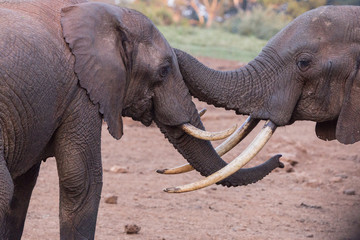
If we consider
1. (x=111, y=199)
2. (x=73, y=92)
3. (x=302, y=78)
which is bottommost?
(x=111, y=199)

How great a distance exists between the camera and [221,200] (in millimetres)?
8320

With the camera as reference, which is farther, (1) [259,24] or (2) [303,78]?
(1) [259,24]

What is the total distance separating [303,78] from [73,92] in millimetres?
1775

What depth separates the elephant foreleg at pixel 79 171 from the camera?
191 inches

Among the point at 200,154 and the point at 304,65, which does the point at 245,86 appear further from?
the point at 200,154

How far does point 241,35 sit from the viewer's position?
2614 cm

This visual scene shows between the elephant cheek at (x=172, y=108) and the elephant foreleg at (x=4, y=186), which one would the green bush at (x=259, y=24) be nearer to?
the elephant cheek at (x=172, y=108)

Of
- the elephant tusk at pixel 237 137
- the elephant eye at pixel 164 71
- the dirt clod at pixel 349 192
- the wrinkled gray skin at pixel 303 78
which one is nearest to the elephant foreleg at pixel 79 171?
the elephant eye at pixel 164 71

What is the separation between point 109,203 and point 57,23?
10.8 feet

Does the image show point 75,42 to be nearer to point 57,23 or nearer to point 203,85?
point 57,23

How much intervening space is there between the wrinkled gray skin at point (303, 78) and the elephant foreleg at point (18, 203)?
129cm

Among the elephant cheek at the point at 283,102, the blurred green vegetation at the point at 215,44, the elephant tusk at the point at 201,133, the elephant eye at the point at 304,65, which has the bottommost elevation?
the blurred green vegetation at the point at 215,44

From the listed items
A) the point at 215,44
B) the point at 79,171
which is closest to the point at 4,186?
the point at 79,171

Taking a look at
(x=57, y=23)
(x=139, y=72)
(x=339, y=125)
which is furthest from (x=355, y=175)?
(x=57, y=23)
